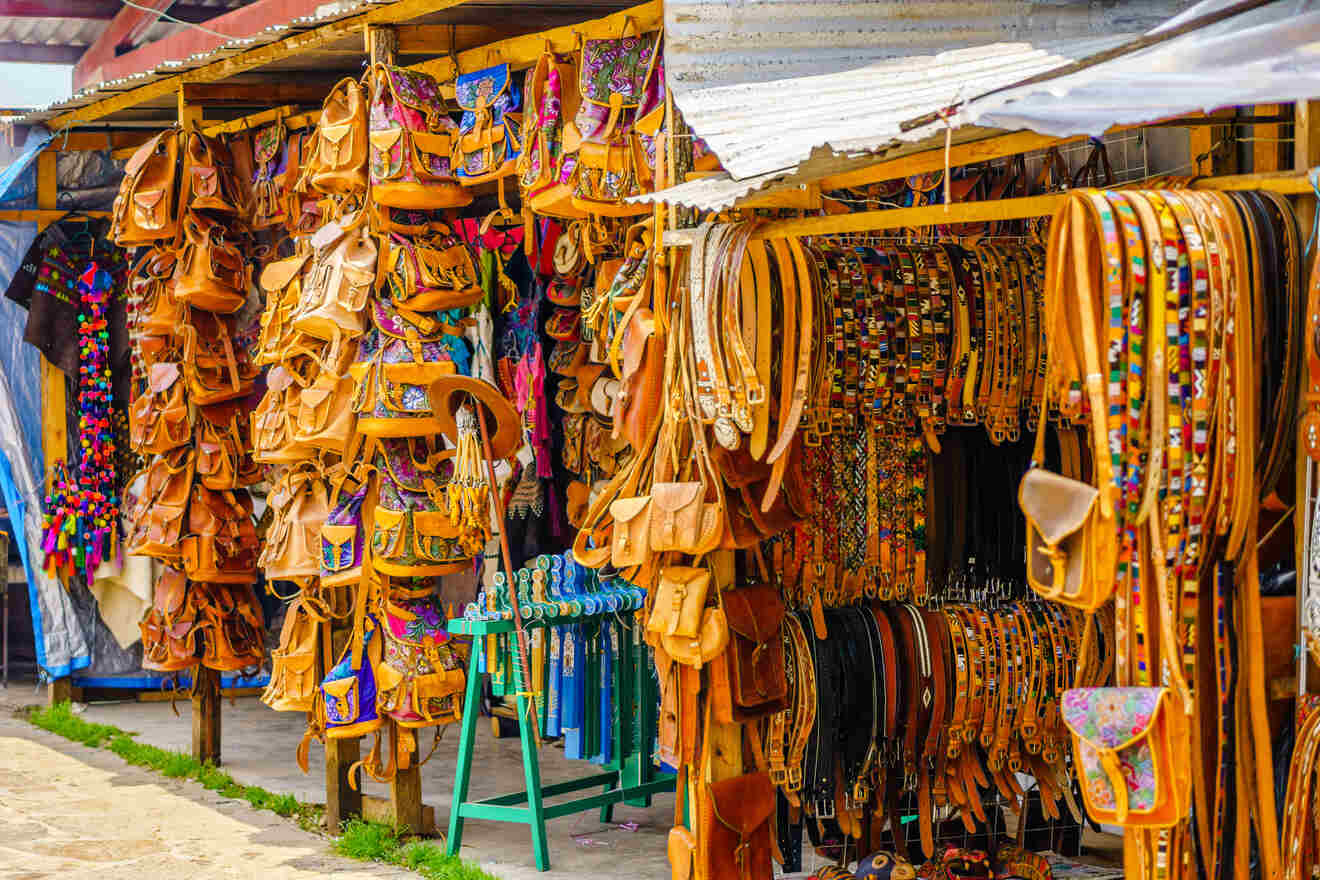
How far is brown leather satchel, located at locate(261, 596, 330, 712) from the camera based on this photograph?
7.00m

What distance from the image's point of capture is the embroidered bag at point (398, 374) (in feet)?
21.1

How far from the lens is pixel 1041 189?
5812mm

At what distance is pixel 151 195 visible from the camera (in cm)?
805

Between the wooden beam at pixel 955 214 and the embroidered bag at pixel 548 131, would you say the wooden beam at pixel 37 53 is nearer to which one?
the embroidered bag at pixel 548 131

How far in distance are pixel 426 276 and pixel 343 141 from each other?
623mm

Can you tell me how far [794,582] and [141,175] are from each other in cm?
438

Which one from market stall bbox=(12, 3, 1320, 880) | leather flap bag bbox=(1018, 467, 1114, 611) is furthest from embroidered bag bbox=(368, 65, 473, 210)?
leather flap bag bbox=(1018, 467, 1114, 611)

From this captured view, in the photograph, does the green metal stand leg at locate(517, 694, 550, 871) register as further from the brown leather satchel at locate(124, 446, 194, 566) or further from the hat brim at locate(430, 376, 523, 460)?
the brown leather satchel at locate(124, 446, 194, 566)

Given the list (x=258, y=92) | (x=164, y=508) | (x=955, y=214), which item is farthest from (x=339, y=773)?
(x=955, y=214)

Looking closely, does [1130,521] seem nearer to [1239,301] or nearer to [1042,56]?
[1239,301]

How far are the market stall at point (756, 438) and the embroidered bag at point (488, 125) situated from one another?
2 centimetres

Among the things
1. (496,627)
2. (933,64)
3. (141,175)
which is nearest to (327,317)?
(496,627)

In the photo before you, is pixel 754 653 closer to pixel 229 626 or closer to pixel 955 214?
pixel 955 214

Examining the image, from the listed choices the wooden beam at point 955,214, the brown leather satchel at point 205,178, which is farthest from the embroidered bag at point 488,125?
the brown leather satchel at point 205,178
